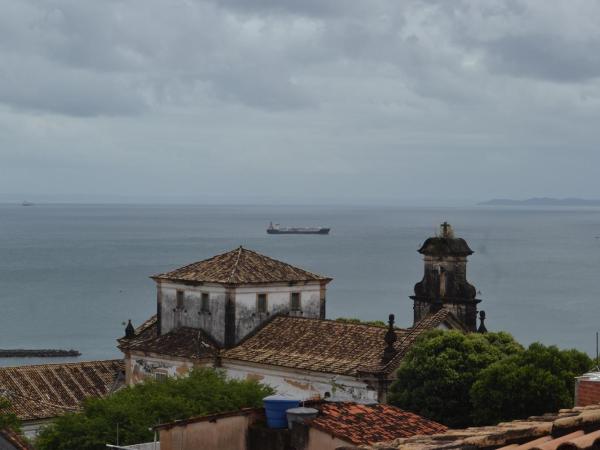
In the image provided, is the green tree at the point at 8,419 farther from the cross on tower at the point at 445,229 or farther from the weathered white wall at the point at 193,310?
the cross on tower at the point at 445,229

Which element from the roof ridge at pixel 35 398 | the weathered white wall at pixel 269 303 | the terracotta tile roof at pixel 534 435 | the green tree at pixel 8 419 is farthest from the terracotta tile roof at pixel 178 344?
the terracotta tile roof at pixel 534 435

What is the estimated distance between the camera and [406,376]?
3444 cm

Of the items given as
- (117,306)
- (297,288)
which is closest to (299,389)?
(297,288)

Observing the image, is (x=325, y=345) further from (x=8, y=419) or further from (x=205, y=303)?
(x=8, y=419)

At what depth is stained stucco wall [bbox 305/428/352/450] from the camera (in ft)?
54.4

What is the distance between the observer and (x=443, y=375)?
34094mm

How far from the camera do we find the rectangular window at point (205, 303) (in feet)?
135

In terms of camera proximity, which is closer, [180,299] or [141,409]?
[141,409]

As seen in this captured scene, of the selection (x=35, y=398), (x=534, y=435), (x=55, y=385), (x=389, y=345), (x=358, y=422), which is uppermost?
(x=534, y=435)

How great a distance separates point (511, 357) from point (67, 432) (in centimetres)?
1244

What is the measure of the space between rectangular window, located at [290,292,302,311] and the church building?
35 millimetres

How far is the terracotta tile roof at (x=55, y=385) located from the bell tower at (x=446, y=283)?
11.4 meters

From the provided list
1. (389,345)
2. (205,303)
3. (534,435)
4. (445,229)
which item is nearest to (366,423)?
(534,435)

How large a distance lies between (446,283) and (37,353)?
55.1 meters
